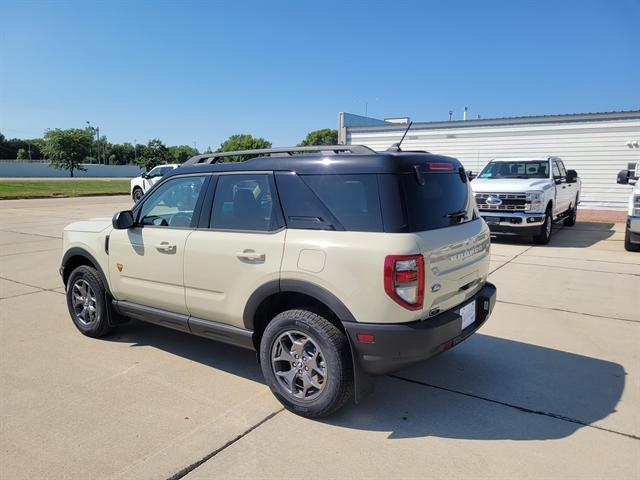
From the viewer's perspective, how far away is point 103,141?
119500 mm

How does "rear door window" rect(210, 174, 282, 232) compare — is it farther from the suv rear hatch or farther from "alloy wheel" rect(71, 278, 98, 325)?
"alloy wheel" rect(71, 278, 98, 325)

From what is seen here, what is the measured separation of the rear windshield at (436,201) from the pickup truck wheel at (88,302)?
3.22 meters

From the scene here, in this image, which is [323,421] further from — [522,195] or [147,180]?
[147,180]

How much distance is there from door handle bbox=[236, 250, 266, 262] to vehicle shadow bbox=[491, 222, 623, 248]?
9.34 m

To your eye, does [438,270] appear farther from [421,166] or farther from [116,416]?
[116,416]

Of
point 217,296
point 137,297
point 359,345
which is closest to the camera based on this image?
point 359,345

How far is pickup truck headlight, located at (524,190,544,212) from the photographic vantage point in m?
10.6

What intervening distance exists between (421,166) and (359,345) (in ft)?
4.23

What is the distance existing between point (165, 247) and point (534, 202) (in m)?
8.80

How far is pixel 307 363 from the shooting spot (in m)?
3.39

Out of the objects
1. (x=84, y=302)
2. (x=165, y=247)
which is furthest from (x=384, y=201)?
(x=84, y=302)

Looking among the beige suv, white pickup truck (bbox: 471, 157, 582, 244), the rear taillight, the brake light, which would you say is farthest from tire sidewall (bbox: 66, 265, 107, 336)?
white pickup truck (bbox: 471, 157, 582, 244)

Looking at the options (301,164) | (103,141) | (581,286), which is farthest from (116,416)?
(103,141)

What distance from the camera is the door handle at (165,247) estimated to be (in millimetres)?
4109
